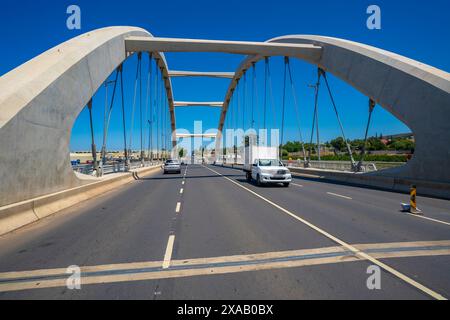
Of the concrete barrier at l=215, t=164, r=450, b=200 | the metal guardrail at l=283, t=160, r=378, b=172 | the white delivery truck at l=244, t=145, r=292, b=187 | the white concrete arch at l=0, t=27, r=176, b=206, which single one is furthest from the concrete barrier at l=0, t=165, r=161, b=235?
the metal guardrail at l=283, t=160, r=378, b=172

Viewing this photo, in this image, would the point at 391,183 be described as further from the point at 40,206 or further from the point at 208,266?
the point at 40,206

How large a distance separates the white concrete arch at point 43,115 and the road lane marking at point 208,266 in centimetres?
405

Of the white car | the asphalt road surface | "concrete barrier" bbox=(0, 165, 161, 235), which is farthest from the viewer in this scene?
the white car

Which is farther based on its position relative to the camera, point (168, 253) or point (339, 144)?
point (339, 144)

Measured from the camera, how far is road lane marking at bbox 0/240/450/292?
419cm

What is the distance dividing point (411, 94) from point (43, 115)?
17169 mm

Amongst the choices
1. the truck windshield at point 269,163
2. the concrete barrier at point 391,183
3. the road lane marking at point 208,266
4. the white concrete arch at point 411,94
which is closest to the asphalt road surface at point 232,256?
the road lane marking at point 208,266

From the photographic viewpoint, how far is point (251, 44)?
23.8 metres

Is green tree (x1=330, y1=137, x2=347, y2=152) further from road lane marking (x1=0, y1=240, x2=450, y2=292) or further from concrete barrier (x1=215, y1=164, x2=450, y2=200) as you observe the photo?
road lane marking (x1=0, y1=240, x2=450, y2=292)

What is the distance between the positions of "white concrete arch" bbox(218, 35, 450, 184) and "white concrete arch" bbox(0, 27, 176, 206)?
16351 millimetres

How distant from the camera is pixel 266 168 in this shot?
18.2 meters

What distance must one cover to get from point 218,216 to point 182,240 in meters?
2.70

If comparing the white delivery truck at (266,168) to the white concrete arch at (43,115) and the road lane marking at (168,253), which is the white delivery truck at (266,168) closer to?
the white concrete arch at (43,115)

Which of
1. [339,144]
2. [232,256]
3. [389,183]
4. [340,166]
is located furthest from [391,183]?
[339,144]
